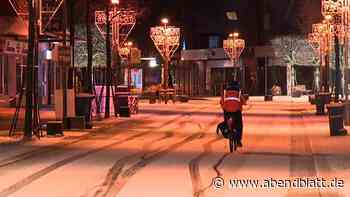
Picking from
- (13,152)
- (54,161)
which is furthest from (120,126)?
(54,161)

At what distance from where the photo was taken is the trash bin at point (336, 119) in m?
23.2

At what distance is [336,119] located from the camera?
23.3m

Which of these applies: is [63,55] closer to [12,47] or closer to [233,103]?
[233,103]

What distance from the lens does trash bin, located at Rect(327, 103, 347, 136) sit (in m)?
23.2

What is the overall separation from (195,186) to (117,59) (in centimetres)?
3240

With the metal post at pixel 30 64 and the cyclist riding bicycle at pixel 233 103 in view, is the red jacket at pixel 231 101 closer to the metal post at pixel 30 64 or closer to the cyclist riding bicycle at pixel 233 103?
the cyclist riding bicycle at pixel 233 103

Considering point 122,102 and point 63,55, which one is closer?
point 63,55

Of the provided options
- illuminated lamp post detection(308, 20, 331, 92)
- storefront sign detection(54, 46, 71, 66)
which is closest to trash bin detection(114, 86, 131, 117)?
storefront sign detection(54, 46, 71, 66)

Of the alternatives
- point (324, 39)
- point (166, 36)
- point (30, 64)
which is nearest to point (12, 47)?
point (166, 36)

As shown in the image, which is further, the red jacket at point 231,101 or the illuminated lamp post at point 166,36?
the illuminated lamp post at point 166,36

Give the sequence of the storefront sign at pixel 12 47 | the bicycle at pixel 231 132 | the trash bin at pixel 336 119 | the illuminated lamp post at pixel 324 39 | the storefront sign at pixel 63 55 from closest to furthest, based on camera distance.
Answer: the bicycle at pixel 231 132 < the trash bin at pixel 336 119 < the storefront sign at pixel 63 55 < the illuminated lamp post at pixel 324 39 < the storefront sign at pixel 12 47

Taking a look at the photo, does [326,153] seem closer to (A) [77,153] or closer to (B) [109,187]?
(A) [77,153]

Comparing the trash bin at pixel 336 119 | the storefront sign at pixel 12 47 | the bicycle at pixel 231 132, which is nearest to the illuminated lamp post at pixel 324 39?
the storefront sign at pixel 12 47

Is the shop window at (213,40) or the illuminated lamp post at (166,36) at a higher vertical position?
the shop window at (213,40)
